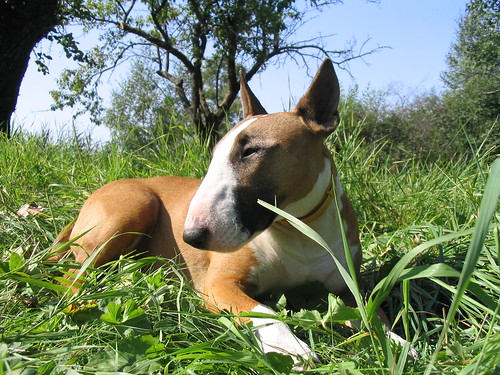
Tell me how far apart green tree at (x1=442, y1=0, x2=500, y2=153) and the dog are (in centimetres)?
1182

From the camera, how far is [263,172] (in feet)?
7.16

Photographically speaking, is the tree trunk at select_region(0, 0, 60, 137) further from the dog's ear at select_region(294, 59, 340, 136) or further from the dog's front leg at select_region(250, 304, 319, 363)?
the dog's front leg at select_region(250, 304, 319, 363)

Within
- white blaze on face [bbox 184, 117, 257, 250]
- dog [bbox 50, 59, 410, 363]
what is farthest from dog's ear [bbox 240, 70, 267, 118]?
white blaze on face [bbox 184, 117, 257, 250]

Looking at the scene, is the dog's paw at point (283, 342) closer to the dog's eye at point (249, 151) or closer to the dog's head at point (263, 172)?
the dog's head at point (263, 172)

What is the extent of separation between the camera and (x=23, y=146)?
488 centimetres

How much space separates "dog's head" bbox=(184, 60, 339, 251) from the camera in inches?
77.5

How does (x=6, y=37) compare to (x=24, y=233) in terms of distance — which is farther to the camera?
(x=6, y=37)

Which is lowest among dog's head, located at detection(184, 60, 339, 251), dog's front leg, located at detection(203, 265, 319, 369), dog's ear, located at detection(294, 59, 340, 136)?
dog's front leg, located at detection(203, 265, 319, 369)

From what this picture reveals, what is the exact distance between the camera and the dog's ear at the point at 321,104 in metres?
2.48

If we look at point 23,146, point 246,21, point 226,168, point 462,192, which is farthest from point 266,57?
point 226,168

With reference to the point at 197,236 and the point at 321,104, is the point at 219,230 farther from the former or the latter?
the point at 321,104

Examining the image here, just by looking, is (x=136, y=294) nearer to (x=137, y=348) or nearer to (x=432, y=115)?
(x=137, y=348)

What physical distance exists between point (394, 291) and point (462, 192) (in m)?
1.10

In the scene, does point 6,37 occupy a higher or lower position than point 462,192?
higher
